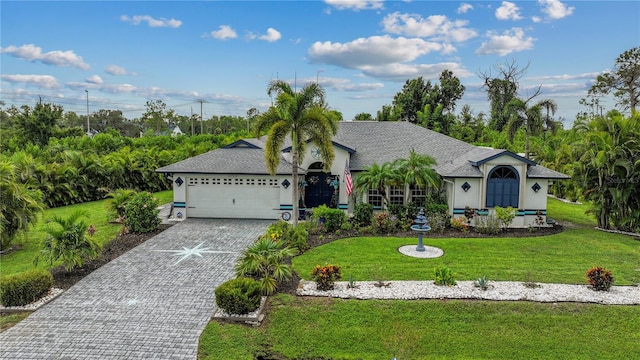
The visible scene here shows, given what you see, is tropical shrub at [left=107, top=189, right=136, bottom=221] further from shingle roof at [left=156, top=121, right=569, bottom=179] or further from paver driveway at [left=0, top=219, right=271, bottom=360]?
paver driveway at [left=0, top=219, right=271, bottom=360]

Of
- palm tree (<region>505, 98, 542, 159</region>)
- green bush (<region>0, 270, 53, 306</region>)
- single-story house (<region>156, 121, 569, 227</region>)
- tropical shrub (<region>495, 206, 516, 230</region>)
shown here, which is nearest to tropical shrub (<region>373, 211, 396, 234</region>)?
single-story house (<region>156, 121, 569, 227</region>)

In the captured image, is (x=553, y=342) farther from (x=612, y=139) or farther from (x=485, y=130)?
(x=485, y=130)

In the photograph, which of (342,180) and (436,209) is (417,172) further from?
(342,180)

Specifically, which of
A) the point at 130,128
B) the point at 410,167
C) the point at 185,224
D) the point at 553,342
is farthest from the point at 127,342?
the point at 130,128

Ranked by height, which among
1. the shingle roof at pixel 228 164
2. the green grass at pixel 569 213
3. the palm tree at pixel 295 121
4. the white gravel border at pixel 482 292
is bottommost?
the white gravel border at pixel 482 292

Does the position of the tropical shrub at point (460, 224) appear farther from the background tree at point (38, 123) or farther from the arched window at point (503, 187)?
the background tree at point (38, 123)

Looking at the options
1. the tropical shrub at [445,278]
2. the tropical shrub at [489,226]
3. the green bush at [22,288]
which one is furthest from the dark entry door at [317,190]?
the green bush at [22,288]
